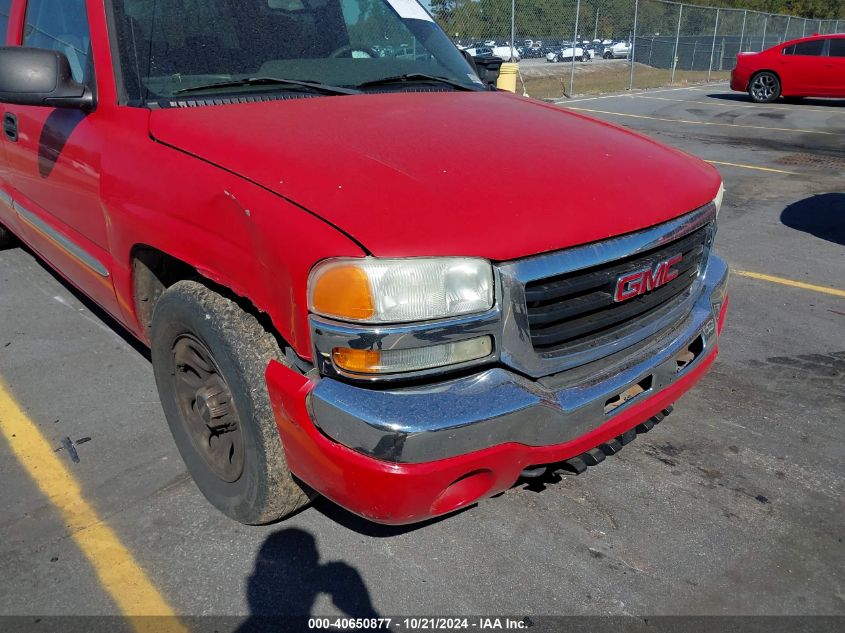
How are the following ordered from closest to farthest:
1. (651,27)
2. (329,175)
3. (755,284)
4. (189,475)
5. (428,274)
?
1. (428,274)
2. (329,175)
3. (189,475)
4. (755,284)
5. (651,27)

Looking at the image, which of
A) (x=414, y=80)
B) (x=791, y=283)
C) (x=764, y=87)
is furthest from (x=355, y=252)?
(x=764, y=87)

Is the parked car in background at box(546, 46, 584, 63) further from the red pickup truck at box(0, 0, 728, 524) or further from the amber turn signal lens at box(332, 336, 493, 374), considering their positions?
the amber turn signal lens at box(332, 336, 493, 374)

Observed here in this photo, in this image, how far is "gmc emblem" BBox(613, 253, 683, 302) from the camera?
2.18 meters

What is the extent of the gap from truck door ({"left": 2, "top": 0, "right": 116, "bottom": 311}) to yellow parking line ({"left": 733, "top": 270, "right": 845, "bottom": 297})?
441cm

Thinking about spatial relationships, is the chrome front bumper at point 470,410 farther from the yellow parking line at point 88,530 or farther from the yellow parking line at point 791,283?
the yellow parking line at point 791,283

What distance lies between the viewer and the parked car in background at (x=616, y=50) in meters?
26.5

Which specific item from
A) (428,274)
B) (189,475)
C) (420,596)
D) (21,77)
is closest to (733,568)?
(420,596)

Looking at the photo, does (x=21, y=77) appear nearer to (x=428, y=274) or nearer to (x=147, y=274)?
(x=147, y=274)

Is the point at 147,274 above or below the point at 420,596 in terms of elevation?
above

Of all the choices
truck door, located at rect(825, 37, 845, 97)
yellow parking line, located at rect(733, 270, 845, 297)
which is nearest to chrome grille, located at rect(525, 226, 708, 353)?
yellow parking line, located at rect(733, 270, 845, 297)

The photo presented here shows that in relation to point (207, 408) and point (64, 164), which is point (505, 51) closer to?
point (64, 164)

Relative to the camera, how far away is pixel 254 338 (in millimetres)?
2158

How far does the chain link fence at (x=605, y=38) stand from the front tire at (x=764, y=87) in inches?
171

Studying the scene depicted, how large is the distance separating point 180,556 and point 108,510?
0.45m
